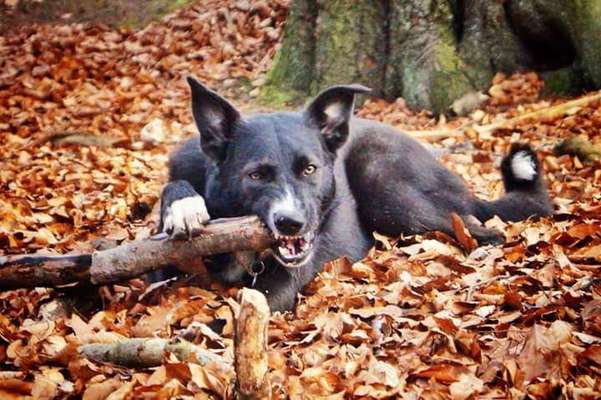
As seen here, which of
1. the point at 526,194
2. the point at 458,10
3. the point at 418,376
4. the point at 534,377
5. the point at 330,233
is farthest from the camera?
the point at 458,10

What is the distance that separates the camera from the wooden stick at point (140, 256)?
3.89 meters

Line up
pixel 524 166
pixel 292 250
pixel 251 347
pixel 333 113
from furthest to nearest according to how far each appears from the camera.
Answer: pixel 524 166 < pixel 333 113 < pixel 292 250 < pixel 251 347

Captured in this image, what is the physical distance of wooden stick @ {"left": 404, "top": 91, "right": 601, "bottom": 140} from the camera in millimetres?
7348

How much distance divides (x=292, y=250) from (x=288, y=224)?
0.93 ft

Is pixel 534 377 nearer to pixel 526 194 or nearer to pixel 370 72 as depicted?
pixel 526 194

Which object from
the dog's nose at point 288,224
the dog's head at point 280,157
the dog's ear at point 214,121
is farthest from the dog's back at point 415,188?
the dog's nose at point 288,224

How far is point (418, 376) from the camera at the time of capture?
3.00 m

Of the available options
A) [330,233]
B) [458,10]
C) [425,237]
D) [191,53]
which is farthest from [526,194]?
[191,53]

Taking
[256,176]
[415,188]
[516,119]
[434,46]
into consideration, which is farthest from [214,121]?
[434,46]

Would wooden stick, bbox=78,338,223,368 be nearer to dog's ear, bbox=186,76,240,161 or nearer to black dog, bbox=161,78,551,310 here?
black dog, bbox=161,78,551,310

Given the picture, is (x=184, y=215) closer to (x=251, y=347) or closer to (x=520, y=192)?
(x=251, y=347)

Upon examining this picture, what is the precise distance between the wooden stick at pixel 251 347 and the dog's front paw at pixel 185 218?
1.48 m

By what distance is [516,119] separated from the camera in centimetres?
758

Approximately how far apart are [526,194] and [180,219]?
2.84 metres
